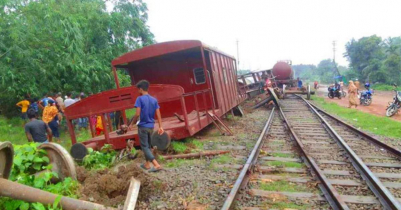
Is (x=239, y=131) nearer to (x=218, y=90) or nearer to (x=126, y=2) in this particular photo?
(x=218, y=90)

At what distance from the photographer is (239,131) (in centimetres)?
906

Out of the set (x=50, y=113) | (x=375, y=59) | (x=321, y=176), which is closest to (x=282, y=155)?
(x=321, y=176)

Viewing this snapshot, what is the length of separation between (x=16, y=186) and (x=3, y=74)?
6087mm

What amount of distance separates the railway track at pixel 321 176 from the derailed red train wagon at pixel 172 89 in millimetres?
1920

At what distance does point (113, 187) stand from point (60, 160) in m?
0.94

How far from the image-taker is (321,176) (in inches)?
177

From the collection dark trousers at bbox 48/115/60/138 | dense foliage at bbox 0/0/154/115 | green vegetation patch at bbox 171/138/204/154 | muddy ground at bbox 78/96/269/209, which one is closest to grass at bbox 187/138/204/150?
green vegetation patch at bbox 171/138/204/154

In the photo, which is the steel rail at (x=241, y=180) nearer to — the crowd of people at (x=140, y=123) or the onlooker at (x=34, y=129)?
the crowd of people at (x=140, y=123)

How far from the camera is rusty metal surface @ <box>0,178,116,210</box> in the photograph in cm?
318

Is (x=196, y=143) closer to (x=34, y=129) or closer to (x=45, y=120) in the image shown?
(x=34, y=129)

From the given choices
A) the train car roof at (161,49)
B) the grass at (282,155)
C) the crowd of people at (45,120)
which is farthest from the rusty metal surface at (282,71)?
the grass at (282,155)

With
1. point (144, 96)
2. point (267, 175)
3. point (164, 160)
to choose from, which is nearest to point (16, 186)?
point (144, 96)

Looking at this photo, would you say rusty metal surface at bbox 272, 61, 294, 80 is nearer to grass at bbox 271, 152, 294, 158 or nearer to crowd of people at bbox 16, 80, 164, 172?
crowd of people at bbox 16, 80, 164, 172

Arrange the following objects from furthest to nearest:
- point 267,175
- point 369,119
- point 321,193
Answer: point 369,119 → point 267,175 → point 321,193
